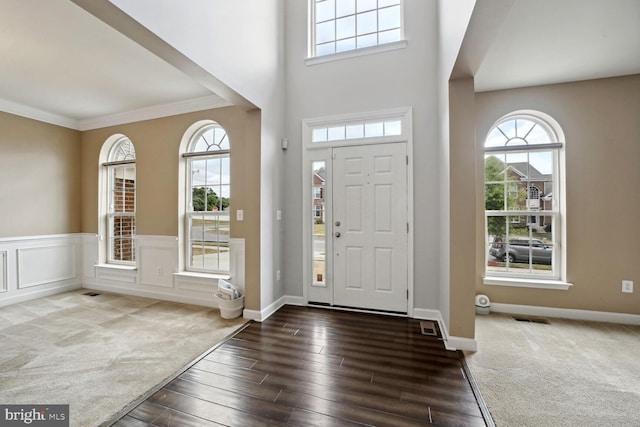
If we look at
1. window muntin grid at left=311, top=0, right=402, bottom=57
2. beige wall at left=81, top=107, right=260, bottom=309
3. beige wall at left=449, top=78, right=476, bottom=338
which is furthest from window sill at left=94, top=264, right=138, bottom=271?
beige wall at left=449, top=78, right=476, bottom=338

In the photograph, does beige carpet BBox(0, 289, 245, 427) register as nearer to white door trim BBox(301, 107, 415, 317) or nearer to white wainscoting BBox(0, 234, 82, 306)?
white wainscoting BBox(0, 234, 82, 306)

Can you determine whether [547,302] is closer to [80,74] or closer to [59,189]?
[80,74]

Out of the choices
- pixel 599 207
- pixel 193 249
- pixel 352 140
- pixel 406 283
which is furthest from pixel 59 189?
pixel 599 207

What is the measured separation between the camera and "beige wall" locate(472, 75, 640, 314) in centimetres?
285

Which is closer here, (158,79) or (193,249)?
(158,79)

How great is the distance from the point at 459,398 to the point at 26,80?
538 centimetres

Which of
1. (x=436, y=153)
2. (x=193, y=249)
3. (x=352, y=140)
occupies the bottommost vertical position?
(x=193, y=249)

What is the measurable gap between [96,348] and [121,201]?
279 cm

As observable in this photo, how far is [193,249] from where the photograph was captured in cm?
378

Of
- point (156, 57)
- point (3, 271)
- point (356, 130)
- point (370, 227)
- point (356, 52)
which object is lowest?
point (3, 271)

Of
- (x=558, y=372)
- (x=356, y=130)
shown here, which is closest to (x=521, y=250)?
(x=558, y=372)

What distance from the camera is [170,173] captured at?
374cm

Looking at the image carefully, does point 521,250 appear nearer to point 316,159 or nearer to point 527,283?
point 527,283

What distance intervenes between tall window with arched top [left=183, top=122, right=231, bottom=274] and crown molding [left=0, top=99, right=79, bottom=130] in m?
2.33
